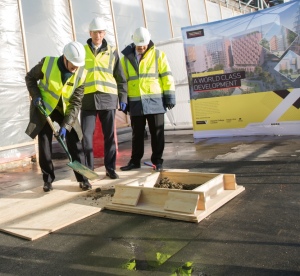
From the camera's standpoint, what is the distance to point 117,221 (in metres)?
3.36

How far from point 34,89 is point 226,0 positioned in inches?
561

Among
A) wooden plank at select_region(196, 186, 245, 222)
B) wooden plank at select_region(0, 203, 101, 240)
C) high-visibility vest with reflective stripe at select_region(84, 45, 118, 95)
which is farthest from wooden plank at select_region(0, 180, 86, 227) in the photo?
wooden plank at select_region(196, 186, 245, 222)

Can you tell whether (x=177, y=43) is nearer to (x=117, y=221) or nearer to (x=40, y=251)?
(x=117, y=221)

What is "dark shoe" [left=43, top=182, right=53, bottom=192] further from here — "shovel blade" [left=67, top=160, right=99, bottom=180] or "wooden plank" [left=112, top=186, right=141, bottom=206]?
"wooden plank" [left=112, top=186, right=141, bottom=206]

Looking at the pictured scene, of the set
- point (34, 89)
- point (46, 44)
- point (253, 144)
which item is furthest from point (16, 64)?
point (253, 144)

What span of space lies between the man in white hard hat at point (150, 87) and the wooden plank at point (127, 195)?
1449 millimetres

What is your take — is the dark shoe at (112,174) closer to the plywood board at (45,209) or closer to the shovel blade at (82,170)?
the plywood board at (45,209)

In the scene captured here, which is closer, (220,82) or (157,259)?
(157,259)

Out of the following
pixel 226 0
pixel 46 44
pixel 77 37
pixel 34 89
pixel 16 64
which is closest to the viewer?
pixel 34 89

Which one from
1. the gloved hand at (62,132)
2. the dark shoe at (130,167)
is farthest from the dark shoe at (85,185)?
the dark shoe at (130,167)

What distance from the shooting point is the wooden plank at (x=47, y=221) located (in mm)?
3168

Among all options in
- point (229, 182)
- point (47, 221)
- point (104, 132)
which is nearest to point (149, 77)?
point (104, 132)

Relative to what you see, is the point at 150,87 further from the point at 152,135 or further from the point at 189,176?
the point at 189,176

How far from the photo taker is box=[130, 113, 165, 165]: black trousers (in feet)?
17.1
